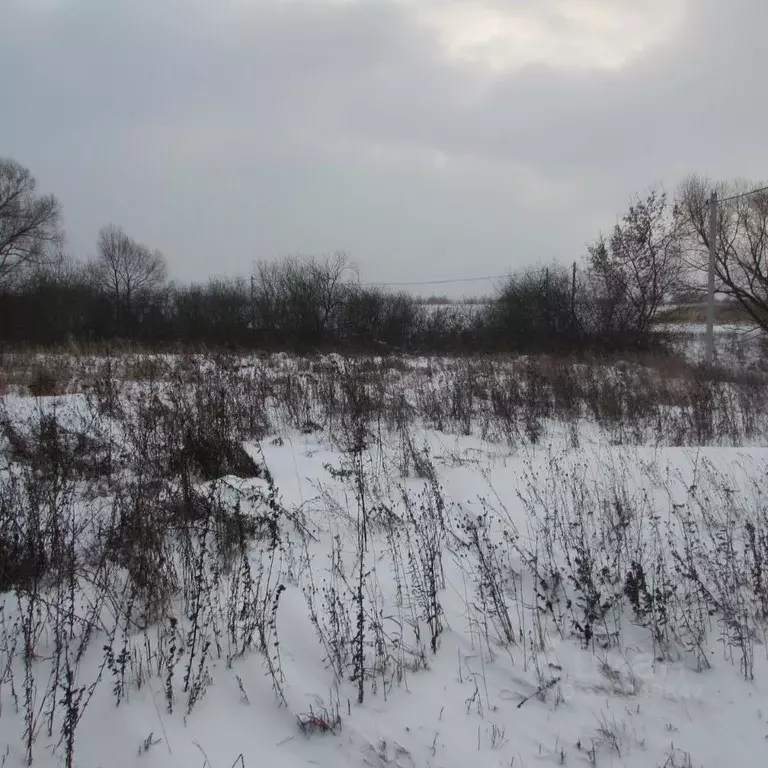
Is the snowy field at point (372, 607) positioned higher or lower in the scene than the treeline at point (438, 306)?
lower

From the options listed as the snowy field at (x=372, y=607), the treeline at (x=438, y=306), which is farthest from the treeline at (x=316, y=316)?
the snowy field at (x=372, y=607)

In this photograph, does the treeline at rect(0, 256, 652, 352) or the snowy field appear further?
the treeline at rect(0, 256, 652, 352)

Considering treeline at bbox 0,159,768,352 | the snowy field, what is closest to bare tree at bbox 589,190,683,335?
treeline at bbox 0,159,768,352

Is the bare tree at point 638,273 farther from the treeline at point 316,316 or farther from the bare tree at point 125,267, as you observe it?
the bare tree at point 125,267

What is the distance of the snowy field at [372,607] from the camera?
2303 millimetres

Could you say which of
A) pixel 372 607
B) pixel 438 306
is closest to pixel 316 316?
pixel 438 306

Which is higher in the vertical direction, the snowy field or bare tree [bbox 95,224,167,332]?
bare tree [bbox 95,224,167,332]

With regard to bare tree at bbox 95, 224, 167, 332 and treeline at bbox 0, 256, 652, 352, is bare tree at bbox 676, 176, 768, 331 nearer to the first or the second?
treeline at bbox 0, 256, 652, 352

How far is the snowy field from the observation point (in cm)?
230

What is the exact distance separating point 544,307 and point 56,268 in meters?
25.6

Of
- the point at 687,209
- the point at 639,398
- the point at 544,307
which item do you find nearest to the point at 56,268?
the point at 544,307

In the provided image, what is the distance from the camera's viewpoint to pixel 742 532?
3918 mm

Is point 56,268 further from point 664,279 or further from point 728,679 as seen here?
point 728,679

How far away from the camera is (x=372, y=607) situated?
10.5 ft
